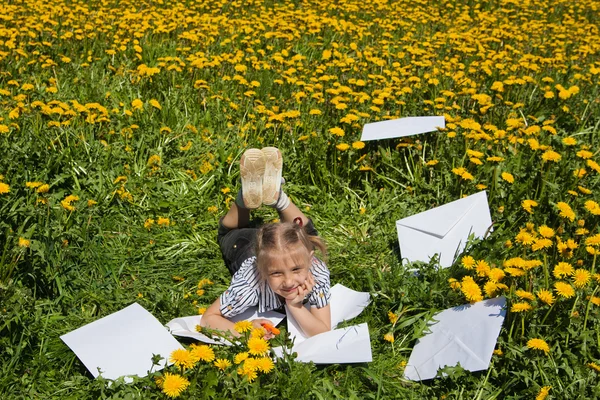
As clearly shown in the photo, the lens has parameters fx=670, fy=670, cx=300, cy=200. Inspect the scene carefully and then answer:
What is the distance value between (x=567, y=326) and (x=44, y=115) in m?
2.87

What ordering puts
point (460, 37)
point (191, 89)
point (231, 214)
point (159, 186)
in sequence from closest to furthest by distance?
point (231, 214) → point (159, 186) → point (191, 89) → point (460, 37)

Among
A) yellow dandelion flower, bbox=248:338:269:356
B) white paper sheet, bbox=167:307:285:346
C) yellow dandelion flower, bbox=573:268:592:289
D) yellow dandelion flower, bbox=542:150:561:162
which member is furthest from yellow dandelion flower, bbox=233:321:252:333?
yellow dandelion flower, bbox=542:150:561:162

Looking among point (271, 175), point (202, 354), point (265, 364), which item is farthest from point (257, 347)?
point (271, 175)

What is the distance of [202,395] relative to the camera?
201 centimetres

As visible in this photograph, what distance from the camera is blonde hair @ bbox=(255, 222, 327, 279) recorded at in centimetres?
250

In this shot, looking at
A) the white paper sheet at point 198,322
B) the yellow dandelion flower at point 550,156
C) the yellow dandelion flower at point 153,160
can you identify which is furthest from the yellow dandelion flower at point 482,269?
the yellow dandelion flower at point 153,160

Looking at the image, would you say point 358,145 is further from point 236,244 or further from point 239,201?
point 236,244

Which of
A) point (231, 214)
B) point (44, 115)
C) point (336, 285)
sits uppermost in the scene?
point (44, 115)

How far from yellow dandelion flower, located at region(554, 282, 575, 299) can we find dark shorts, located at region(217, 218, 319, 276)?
1.14 m

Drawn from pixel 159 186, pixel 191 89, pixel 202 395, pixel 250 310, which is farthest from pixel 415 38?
pixel 202 395

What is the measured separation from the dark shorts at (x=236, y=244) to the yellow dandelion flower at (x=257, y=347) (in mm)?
815

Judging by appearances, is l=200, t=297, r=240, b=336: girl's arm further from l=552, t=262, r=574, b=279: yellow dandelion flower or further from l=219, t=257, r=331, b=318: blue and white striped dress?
l=552, t=262, r=574, b=279: yellow dandelion flower

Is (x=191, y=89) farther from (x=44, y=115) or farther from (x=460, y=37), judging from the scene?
(x=460, y=37)

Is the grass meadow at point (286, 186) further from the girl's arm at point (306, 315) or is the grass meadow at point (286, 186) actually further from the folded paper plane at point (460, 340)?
the girl's arm at point (306, 315)
